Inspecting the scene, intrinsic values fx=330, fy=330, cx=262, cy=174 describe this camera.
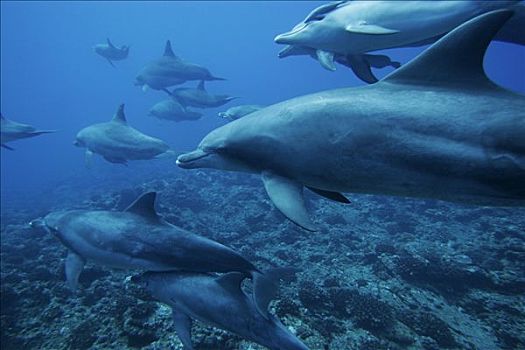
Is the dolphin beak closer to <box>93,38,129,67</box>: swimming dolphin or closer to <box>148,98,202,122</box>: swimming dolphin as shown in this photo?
<box>148,98,202,122</box>: swimming dolphin

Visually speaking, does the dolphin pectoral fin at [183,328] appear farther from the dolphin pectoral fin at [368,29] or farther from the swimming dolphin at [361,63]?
the dolphin pectoral fin at [368,29]

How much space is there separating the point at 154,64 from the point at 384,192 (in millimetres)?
14226

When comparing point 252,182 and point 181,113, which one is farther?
point 252,182

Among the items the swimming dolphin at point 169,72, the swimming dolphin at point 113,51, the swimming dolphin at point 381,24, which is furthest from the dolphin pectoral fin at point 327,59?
the swimming dolphin at point 113,51

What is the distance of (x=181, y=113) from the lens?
51.6 ft

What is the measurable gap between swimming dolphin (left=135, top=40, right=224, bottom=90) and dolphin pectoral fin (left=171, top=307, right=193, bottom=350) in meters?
11.0

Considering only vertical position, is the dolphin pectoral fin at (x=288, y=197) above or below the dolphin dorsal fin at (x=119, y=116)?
above

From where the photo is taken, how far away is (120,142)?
10180 mm

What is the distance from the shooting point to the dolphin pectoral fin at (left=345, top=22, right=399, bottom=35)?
3859mm

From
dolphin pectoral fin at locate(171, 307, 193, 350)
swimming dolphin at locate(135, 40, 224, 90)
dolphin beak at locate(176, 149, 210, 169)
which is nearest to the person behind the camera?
dolphin beak at locate(176, 149, 210, 169)

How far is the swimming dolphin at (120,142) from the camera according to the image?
1007 cm

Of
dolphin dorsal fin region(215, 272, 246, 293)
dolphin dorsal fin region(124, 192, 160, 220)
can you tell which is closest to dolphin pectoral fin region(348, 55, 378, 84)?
dolphin dorsal fin region(215, 272, 246, 293)

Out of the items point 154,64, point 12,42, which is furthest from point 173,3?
point 154,64

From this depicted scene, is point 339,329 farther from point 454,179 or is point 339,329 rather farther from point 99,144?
point 99,144
